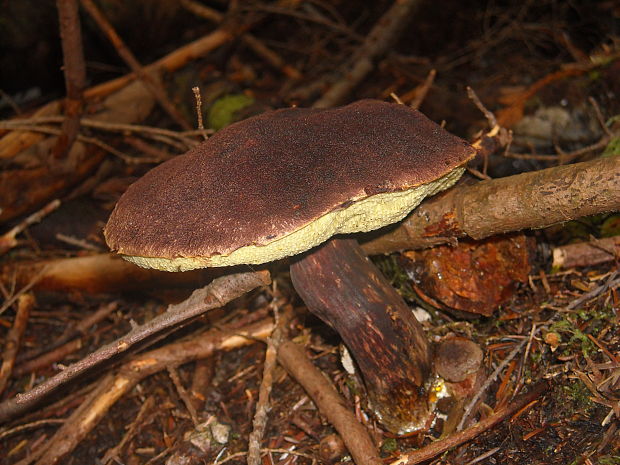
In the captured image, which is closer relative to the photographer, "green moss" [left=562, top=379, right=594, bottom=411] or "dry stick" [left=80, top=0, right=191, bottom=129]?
"green moss" [left=562, top=379, right=594, bottom=411]

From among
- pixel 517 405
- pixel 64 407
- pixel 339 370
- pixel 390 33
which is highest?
pixel 390 33

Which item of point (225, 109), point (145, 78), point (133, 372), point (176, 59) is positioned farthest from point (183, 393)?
point (176, 59)

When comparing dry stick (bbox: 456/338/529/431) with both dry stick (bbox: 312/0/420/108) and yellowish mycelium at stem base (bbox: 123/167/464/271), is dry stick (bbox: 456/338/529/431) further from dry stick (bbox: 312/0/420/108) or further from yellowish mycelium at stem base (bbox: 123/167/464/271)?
dry stick (bbox: 312/0/420/108)

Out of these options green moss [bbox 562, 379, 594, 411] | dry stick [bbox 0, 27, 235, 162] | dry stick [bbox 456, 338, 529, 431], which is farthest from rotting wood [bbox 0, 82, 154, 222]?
green moss [bbox 562, 379, 594, 411]

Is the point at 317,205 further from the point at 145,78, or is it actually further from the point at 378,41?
the point at 378,41

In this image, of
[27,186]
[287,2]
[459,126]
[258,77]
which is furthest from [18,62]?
[459,126]

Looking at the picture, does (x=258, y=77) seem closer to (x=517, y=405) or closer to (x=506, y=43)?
(x=506, y=43)

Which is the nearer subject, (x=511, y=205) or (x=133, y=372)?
(x=511, y=205)
